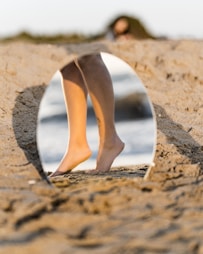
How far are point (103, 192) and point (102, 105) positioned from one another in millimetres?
606

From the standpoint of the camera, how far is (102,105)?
3.01 m

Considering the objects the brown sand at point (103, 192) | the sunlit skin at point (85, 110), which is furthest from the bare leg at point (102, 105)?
the brown sand at point (103, 192)

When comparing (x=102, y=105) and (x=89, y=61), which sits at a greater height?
(x=89, y=61)

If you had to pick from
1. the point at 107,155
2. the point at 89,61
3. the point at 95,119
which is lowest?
the point at 107,155

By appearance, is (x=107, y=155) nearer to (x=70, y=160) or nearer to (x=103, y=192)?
(x=70, y=160)

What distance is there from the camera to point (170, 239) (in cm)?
208

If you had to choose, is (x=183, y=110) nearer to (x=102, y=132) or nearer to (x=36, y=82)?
(x=36, y=82)

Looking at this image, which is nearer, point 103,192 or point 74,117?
point 103,192

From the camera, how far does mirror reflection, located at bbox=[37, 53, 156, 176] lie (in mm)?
2967

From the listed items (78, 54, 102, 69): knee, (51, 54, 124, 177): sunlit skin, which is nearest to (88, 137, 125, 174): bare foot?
(51, 54, 124, 177): sunlit skin

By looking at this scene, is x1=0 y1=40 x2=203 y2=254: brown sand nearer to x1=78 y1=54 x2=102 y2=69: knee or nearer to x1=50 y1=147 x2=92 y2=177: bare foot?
x1=50 y1=147 x2=92 y2=177: bare foot

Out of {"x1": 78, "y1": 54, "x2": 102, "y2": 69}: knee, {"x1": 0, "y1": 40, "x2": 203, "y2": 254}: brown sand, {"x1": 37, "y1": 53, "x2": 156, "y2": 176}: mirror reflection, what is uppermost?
{"x1": 78, "y1": 54, "x2": 102, "y2": 69}: knee

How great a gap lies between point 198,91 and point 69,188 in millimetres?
2373

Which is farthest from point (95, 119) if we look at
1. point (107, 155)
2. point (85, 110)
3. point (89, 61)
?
point (89, 61)
